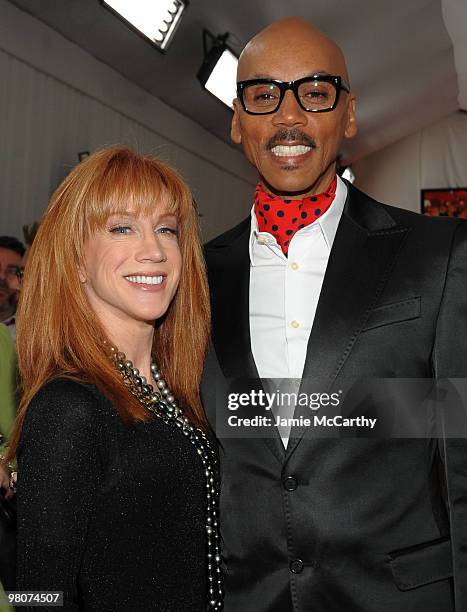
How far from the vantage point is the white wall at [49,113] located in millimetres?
4168

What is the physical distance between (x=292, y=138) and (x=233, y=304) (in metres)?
0.38

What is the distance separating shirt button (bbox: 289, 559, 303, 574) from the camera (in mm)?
1573

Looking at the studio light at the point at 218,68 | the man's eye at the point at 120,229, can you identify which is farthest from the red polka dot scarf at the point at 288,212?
the studio light at the point at 218,68

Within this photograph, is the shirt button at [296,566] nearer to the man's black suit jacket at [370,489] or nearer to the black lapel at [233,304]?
the man's black suit jacket at [370,489]

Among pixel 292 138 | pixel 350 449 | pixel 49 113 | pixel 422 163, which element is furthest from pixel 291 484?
pixel 422 163

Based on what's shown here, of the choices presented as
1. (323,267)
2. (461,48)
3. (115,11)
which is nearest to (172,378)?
(323,267)

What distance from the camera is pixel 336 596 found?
5.16ft

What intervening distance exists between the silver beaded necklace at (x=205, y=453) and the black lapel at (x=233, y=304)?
0.13 metres

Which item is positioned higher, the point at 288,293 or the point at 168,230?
the point at 168,230

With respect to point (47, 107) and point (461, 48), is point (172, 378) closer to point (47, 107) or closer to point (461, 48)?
point (47, 107)

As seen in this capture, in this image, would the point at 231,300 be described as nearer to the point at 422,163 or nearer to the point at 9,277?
the point at 9,277

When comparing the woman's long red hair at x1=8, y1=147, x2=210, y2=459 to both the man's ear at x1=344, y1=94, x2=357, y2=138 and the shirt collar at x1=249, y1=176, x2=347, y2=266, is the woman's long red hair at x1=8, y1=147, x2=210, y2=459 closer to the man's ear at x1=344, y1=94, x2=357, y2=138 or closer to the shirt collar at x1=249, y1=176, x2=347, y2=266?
the shirt collar at x1=249, y1=176, x2=347, y2=266

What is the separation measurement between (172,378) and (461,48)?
5.70 m

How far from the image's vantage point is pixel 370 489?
1567mm
